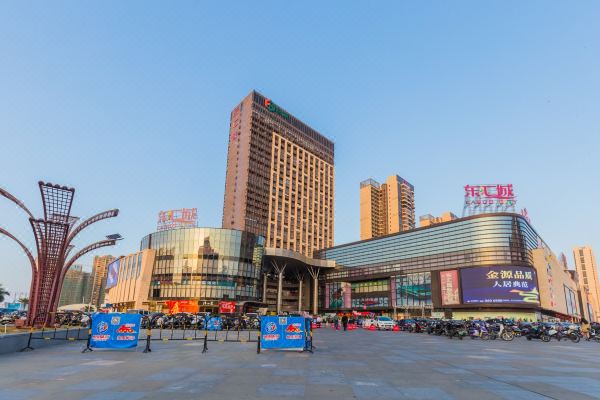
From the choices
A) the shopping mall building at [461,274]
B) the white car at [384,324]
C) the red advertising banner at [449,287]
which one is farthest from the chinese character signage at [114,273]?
the red advertising banner at [449,287]

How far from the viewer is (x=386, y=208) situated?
19262cm

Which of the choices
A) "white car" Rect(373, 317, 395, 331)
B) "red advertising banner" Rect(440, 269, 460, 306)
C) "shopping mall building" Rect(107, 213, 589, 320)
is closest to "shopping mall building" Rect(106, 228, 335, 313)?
"shopping mall building" Rect(107, 213, 589, 320)

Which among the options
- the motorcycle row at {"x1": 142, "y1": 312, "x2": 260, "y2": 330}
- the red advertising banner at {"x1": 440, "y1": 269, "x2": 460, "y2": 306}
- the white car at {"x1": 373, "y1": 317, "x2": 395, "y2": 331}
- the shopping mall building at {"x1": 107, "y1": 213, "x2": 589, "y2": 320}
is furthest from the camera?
the red advertising banner at {"x1": 440, "y1": 269, "x2": 460, "y2": 306}

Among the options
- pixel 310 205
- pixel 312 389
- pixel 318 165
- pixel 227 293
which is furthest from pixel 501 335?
pixel 318 165

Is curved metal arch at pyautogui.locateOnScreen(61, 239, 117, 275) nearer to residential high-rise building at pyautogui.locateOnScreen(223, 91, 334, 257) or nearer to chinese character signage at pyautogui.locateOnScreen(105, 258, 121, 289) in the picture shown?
chinese character signage at pyautogui.locateOnScreen(105, 258, 121, 289)

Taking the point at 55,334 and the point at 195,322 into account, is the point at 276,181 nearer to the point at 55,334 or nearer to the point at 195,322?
the point at 195,322

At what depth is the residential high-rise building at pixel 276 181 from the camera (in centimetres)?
12988

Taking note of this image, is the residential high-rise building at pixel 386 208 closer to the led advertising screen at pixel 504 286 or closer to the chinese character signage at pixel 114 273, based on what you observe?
the led advertising screen at pixel 504 286

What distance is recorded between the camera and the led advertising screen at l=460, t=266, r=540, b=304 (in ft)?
267

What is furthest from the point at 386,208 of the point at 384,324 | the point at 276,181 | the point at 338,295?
the point at 384,324

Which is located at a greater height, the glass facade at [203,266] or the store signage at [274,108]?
the store signage at [274,108]

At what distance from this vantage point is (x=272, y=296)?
411 ft

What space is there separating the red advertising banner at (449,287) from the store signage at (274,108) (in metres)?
87.0

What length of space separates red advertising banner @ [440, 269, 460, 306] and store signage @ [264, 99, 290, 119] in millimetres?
87015
